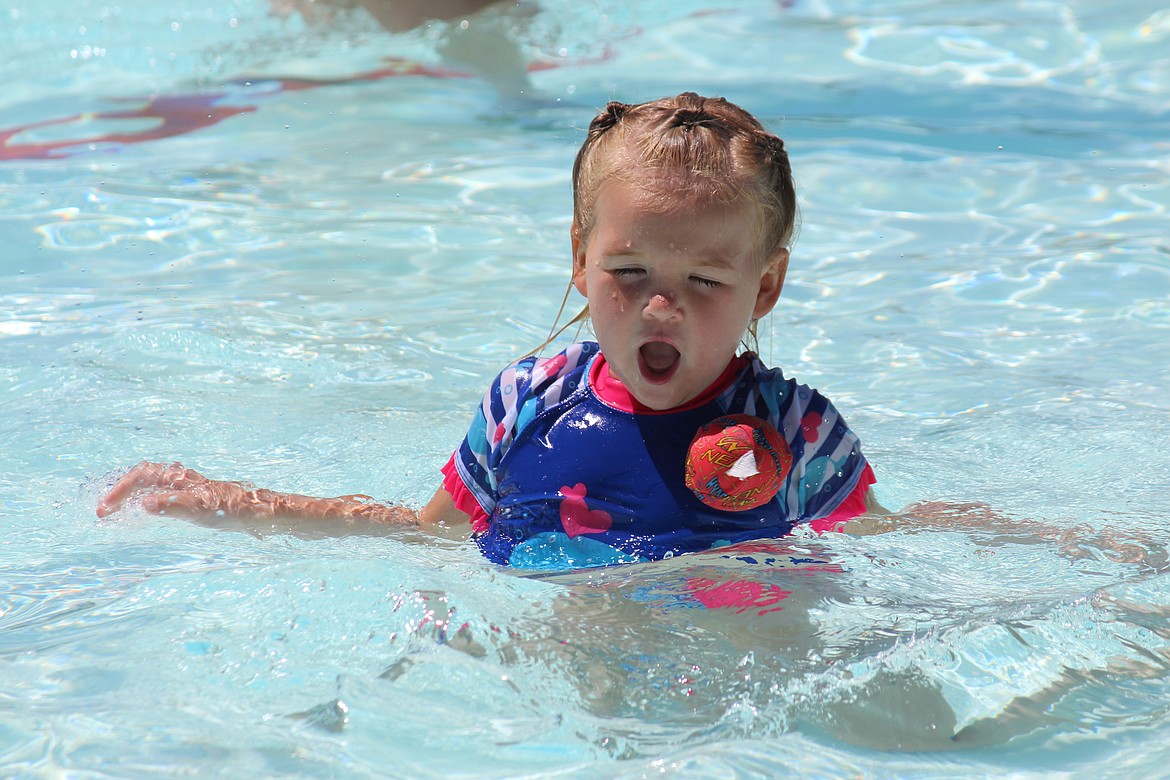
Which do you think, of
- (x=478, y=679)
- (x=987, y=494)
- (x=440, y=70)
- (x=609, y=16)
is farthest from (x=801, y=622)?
(x=609, y=16)

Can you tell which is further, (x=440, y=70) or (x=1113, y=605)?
(x=440, y=70)

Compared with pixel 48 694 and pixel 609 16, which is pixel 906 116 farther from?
pixel 48 694

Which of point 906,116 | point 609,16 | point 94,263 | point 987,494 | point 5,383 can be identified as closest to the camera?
point 987,494

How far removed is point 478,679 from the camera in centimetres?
216

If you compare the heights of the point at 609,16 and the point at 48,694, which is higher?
the point at 609,16

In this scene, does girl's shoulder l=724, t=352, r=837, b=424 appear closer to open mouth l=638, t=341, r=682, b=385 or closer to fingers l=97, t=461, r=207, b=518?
open mouth l=638, t=341, r=682, b=385

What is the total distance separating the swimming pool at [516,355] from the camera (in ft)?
6.87

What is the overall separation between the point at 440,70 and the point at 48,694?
6274mm

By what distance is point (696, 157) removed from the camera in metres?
2.41

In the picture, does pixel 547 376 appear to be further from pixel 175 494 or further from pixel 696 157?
pixel 175 494

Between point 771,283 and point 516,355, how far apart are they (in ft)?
6.06

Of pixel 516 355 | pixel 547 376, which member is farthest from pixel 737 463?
pixel 516 355

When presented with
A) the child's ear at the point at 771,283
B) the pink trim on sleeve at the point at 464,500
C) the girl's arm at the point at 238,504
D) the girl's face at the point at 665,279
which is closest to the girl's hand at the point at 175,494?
the girl's arm at the point at 238,504

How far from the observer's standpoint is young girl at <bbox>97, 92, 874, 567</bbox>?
2.41 metres
